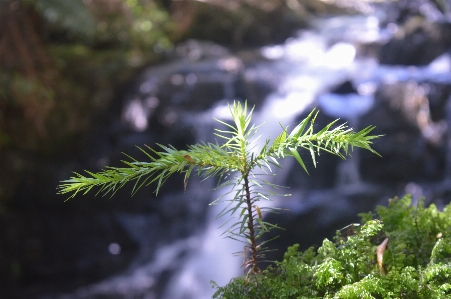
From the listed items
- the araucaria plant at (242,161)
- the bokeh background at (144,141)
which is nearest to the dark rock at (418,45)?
the bokeh background at (144,141)

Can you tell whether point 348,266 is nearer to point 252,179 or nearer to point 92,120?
point 252,179

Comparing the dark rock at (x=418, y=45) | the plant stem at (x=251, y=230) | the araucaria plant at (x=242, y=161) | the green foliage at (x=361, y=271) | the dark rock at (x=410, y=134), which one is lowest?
the green foliage at (x=361, y=271)

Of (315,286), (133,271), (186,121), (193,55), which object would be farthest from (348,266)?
(193,55)

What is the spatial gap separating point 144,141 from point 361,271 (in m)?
5.56

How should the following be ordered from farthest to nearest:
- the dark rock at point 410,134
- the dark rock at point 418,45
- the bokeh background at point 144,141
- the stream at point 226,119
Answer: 1. the dark rock at point 418,45
2. the dark rock at point 410,134
3. the bokeh background at point 144,141
4. the stream at point 226,119

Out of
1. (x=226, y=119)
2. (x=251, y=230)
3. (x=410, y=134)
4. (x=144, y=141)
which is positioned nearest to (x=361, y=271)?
(x=251, y=230)

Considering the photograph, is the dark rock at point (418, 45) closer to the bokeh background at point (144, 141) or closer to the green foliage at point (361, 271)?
the bokeh background at point (144, 141)

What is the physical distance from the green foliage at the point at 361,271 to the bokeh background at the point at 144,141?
9.25 ft

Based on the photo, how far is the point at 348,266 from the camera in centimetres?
129

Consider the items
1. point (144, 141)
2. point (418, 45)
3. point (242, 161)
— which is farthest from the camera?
point (418, 45)

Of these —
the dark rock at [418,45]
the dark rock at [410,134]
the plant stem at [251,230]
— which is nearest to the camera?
the plant stem at [251,230]

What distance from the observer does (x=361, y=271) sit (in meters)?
1.30

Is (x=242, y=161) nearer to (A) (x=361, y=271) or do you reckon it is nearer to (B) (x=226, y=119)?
(A) (x=361, y=271)

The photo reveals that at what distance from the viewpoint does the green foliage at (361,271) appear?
1.20m
